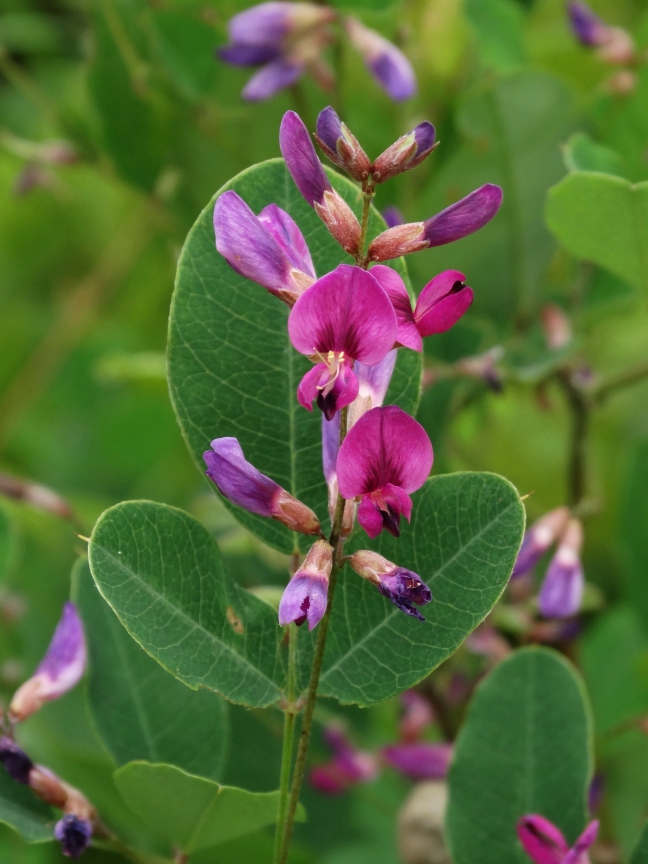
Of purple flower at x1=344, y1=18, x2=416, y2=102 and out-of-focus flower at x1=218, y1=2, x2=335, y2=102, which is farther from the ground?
out-of-focus flower at x1=218, y1=2, x2=335, y2=102

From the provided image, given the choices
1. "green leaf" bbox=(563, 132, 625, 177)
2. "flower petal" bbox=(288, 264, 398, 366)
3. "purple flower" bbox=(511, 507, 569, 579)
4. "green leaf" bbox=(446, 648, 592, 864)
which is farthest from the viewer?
"purple flower" bbox=(511, 507, 569, 579)

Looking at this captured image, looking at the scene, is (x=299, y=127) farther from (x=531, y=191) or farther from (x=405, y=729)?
(x=405, y=729)

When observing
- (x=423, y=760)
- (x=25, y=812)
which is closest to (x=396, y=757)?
(x=423, y=760)

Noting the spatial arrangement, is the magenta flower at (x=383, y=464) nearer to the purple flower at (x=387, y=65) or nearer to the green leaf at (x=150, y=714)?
the green leaf at (x=150, y=714)

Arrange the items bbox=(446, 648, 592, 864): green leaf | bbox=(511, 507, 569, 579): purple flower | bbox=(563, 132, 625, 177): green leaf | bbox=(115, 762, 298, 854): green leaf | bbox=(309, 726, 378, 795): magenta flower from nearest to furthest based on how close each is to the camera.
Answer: bbox=(115, 762, 298, 854): green leaf < bbox=(446, 648, 592, 864): green leaf < bbox=(563, 132, 625, 177): green leaf < bbox=(511, 507, 569, 579): purple flower < bbox=(309, 726, 378, 795): magenta flower

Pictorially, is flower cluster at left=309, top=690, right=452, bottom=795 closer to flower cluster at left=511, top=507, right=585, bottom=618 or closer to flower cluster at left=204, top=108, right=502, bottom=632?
flower cluster at left=511, top=507, right=585, bottom=618

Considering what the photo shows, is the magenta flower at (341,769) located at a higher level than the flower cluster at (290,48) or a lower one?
lower

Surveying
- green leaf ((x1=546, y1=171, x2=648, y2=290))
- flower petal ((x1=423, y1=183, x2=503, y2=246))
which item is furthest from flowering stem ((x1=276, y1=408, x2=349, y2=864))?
green leaf ((x1=546, y1=171, x2=648, y2=290))

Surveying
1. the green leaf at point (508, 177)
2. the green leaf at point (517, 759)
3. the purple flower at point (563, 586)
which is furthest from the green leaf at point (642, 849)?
the green leaf at point (508, 177)
